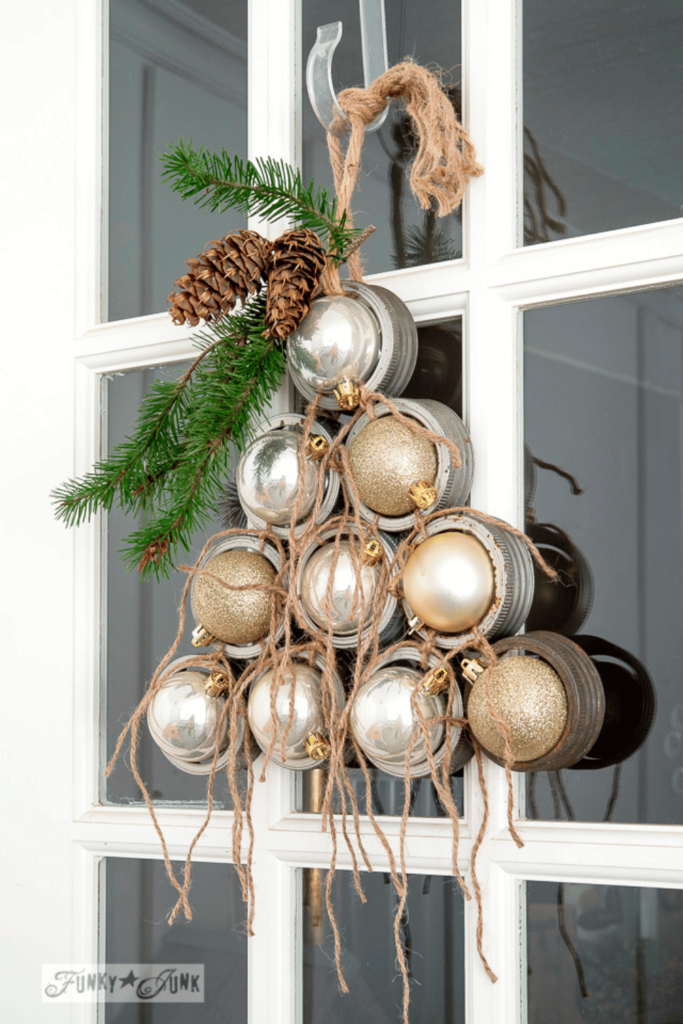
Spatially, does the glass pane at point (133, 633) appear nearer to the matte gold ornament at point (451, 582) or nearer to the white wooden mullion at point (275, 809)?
the white wooden mullion at point (275, 809)

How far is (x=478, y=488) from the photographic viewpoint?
83cm

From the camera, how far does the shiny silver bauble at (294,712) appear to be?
0.80 metres

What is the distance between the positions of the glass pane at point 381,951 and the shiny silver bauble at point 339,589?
0.75 feet

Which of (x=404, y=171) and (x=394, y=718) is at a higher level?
(x=404, y=171)

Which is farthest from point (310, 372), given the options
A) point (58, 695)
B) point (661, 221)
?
point (58, 695)

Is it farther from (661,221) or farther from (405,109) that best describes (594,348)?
(405,109)

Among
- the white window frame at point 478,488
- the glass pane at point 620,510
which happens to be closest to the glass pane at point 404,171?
the white window frame at point 478,488

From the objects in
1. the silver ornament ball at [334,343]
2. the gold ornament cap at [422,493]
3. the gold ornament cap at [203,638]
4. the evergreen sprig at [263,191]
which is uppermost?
the evergreen sprig at [263,191]

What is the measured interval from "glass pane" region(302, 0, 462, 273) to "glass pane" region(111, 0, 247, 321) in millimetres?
149

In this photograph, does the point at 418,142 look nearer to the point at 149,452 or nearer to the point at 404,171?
the point at 404,171

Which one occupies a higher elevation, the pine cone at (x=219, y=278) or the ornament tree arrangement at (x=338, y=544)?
the pine cone at (x=219, y=278)

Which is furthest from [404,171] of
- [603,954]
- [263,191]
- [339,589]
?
[603,954]

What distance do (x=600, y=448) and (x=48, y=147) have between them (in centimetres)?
68

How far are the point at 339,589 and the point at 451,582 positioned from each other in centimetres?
9
